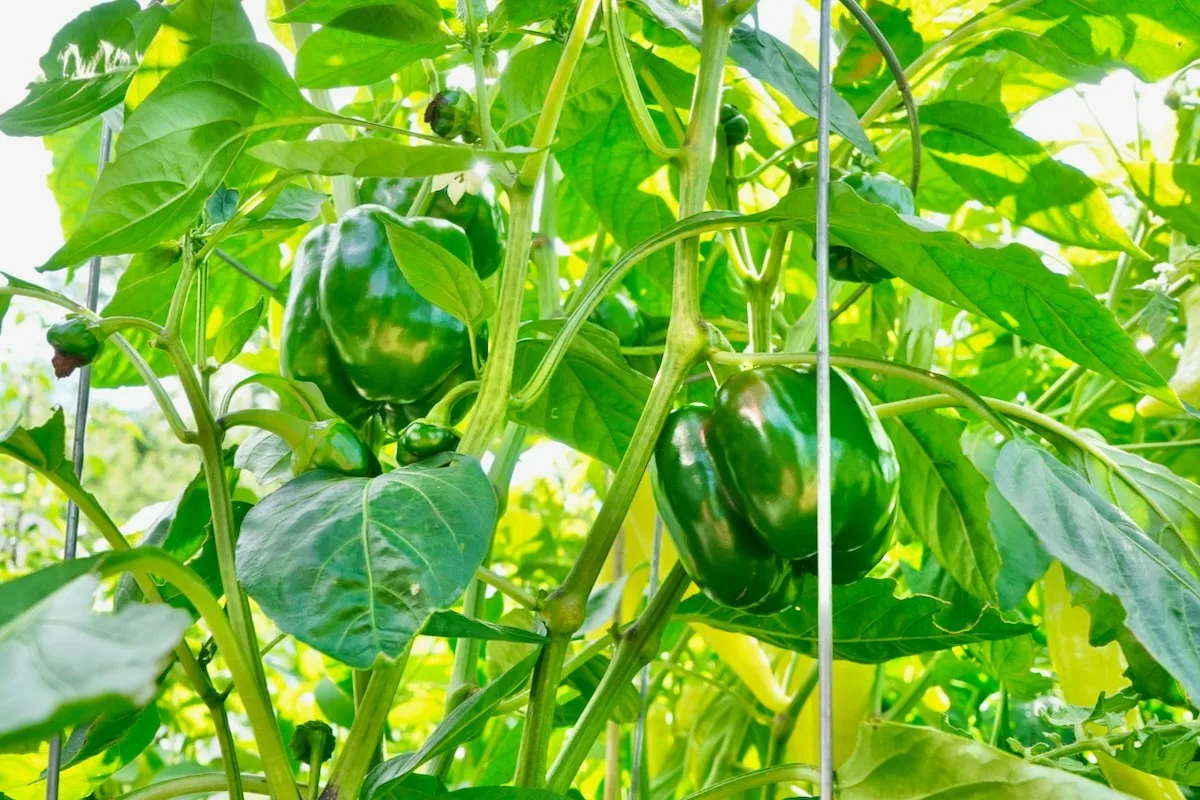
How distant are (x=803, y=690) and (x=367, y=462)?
1.76 ft

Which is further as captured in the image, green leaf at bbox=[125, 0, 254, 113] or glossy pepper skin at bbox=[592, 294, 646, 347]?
glossy pepper skin at bbox=[592, 294, 646, 347]

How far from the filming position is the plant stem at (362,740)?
48cm

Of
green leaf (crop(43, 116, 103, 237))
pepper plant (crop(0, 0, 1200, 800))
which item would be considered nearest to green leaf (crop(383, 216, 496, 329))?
pepper plant (crop(0, 0, 1200, 800))

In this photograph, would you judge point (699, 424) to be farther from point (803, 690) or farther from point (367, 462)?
point (803, 690)

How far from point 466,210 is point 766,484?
1.11ft

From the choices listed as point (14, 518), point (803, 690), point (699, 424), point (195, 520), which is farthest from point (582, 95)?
point (14, 518)

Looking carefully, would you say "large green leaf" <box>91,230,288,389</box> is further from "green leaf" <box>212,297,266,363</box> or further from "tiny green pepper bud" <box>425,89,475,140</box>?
"tiny green pepper bud" <box>425,89,475,140</box>

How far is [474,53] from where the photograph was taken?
2.02 ft

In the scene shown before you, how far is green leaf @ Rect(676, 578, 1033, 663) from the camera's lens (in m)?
0.62

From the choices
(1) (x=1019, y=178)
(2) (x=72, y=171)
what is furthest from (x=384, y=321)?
(1) (x=1019, y=178)

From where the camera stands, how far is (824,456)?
413 mm

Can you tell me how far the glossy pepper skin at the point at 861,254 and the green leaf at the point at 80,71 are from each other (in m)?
0.40

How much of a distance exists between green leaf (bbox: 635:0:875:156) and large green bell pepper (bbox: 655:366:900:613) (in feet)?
0.43

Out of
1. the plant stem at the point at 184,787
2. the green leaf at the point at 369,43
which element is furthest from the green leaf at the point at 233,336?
the plant stem at the point at 184,787
